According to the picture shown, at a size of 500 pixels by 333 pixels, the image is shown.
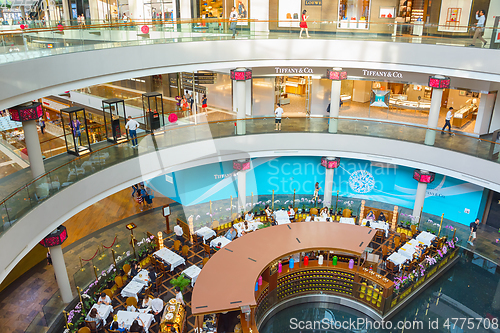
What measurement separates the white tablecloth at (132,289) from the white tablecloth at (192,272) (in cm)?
170

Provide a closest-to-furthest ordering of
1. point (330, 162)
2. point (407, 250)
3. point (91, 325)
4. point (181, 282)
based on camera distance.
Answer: point (91, 325)
point (181, 282)
point (407, 250)
point (330, 162)

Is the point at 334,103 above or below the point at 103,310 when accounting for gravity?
above

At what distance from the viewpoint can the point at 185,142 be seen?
1617cm

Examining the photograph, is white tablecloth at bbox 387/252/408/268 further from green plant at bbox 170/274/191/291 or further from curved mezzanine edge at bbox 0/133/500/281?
green plant at bbox 170/274/191/291

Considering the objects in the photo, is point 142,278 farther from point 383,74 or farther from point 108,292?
point 383,74

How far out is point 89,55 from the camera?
1242 centimetres

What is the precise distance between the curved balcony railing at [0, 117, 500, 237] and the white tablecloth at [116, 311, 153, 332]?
4.52 metres

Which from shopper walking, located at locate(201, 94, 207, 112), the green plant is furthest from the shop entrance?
the green plant

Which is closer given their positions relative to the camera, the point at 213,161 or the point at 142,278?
the point at 142,278

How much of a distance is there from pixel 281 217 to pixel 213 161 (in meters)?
4.45

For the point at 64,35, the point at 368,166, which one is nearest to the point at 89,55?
the point at 64,35

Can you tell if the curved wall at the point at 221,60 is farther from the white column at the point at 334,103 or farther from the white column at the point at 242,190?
the white column at the point at 242,190

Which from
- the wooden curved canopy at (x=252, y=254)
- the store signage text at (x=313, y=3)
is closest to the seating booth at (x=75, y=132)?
the wooden curved canopy at (x=252, y=254)

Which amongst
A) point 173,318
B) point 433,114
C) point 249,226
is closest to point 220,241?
point 249,226
